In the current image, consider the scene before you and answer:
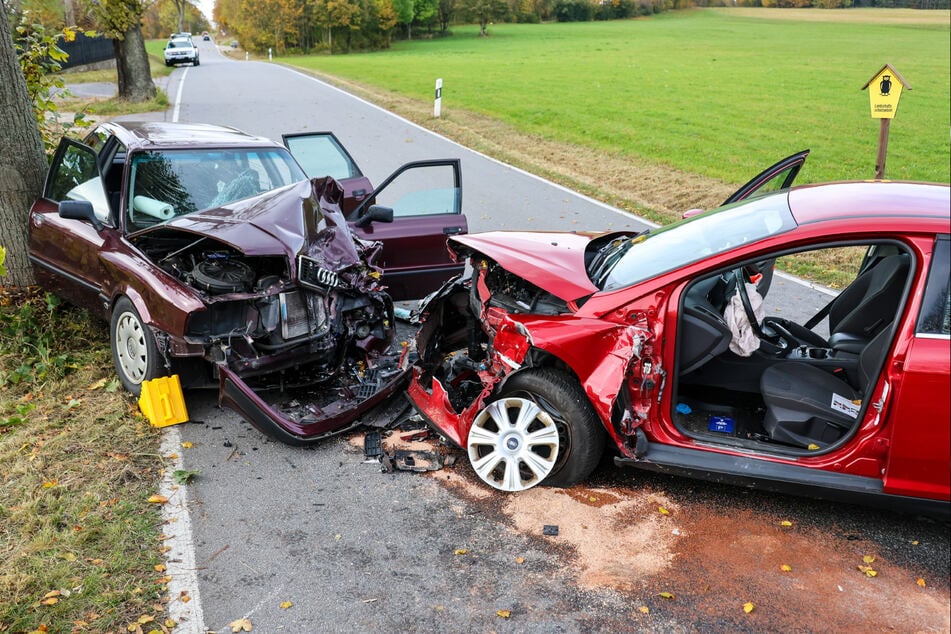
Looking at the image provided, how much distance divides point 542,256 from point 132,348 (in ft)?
9.91

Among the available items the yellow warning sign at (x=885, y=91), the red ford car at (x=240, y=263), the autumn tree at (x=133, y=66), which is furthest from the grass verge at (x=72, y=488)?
the autumn tree at (x=133, y=66)

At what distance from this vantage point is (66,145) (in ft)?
22.6

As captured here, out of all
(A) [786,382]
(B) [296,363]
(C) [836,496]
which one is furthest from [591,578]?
(B) [296,363]

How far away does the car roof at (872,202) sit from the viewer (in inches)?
149

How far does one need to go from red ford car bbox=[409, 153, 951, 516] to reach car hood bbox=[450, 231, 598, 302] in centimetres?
1

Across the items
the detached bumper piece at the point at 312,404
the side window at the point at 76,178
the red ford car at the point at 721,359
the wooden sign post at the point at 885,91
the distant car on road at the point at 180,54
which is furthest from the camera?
the distant car on road at the point at 180,54

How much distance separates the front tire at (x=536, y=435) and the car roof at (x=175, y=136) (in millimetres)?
3731

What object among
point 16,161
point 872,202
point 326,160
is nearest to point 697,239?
point 872,202

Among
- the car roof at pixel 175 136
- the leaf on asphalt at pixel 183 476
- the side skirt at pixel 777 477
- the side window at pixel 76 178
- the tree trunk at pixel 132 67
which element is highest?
the tree trunk at pixel 132 67

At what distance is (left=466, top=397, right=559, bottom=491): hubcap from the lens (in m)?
4.39

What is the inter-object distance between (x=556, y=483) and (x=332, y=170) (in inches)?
197

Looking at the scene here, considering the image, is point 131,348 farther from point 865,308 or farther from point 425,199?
point 865,308

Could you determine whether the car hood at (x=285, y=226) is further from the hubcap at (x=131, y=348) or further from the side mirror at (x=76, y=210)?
the hubcap at (x=131, y=348)

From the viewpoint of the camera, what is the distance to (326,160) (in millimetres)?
8352
